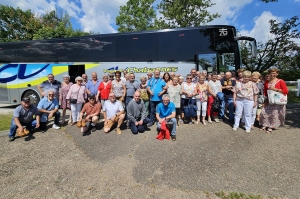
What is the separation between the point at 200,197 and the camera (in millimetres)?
2482

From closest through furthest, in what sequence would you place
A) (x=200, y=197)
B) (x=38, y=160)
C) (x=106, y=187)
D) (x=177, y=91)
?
(x=200, y=197)
(x=106, y=187)
(x=38, y=160)
(x=177, y=91)

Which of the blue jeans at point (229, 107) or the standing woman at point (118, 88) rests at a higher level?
the standing woman at point (118, 88)

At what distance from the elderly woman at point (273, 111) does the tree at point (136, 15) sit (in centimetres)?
1769

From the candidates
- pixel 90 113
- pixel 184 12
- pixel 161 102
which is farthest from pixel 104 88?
pixel 184 12

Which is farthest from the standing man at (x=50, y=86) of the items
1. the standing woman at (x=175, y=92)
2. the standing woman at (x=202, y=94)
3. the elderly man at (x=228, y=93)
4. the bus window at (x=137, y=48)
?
the elderly man at (x=228, y=93)

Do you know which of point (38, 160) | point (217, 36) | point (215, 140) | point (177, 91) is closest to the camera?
point (38, 160)

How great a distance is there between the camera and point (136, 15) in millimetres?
20812

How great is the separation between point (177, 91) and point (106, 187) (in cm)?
336

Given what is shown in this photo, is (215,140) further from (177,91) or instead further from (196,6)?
(196,6)

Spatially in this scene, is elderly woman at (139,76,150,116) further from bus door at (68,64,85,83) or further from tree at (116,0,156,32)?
tree at (116,0,156,32)

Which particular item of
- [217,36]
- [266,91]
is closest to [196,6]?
[217,36]

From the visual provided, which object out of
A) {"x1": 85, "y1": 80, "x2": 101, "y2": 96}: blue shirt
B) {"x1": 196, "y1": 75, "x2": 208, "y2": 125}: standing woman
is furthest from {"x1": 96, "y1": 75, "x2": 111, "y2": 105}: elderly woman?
{"x1": 196, "y1": 75, "x2": 208, "y2": 125}: standing woman

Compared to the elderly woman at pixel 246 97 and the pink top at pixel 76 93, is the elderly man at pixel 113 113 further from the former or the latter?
the elderly woman at pixel 246 97

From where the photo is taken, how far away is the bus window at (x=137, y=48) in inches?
293
